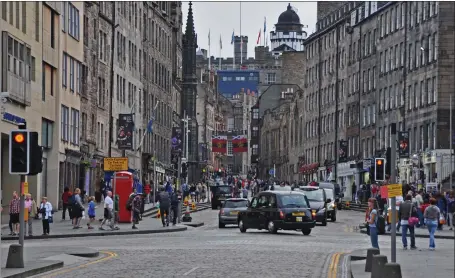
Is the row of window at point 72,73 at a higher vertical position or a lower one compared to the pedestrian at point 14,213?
higher

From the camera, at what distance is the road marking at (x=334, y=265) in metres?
28.1

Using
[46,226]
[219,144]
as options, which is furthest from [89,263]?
[219,144]

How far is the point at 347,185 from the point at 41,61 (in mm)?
55908

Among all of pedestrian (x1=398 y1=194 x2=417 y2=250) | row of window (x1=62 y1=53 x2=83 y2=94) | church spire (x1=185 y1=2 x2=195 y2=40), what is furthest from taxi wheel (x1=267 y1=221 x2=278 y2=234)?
church spire (x1=185 y1=2 x2=195 y2=40)

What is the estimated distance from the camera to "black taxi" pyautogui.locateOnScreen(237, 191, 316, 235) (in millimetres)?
48844

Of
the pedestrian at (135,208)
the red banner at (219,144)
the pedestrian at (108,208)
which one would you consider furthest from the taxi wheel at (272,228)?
the red banner at (219,144)

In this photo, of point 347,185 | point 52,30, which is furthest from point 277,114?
point 52,30

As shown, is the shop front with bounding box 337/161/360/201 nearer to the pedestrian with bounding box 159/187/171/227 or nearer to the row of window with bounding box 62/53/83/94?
the row of window with bounding box 62/53/83/94

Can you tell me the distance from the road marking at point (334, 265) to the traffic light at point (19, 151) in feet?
22.8

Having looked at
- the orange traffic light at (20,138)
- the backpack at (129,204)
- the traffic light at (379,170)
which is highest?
the orange traffic light at (20,138)

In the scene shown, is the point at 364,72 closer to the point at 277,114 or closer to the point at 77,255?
the point at 277,114

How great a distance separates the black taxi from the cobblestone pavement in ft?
1.38

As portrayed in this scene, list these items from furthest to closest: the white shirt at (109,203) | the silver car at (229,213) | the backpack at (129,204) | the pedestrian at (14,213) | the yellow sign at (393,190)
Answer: the silver car at (229,213) < the backpack at (129,204) < the white shirt at (109,203) < the pedestrian at (14,213) < the yellow sign at (393,190)

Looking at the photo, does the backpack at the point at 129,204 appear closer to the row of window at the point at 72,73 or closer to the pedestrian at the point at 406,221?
the row of window at the point at 72,73
